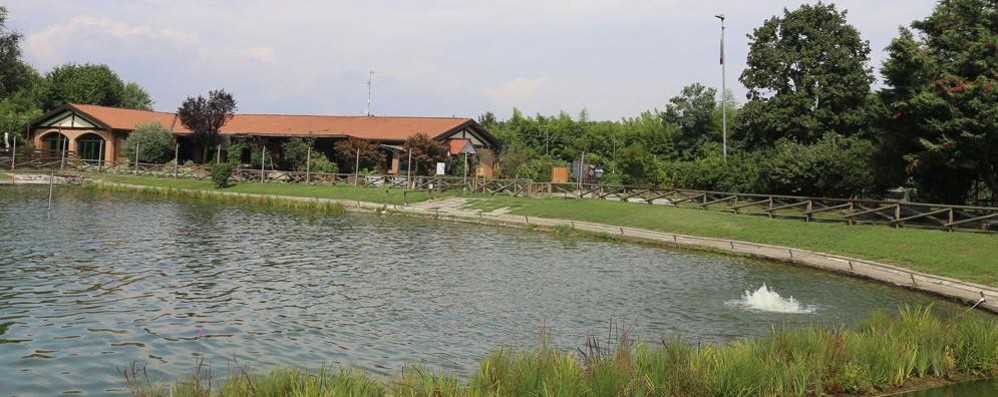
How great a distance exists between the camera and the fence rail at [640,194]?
31281 millimetres

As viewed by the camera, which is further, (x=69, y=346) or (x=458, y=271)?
(x=458, y=271)

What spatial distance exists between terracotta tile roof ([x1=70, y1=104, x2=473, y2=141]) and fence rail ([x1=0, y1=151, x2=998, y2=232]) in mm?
6417

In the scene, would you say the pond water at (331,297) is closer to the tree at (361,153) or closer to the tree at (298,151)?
the tree at (361,153)

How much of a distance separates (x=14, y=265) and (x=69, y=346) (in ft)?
29.5

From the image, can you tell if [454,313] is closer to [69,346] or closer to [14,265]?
[69,346]

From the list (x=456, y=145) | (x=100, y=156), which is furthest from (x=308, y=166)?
(x=100, y=156)

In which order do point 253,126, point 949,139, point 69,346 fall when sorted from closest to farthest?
point 69,346, point 949,139, point 253,126

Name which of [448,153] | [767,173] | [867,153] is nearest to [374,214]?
[448,153]

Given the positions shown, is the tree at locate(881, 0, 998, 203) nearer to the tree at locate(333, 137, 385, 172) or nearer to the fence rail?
the fence rail

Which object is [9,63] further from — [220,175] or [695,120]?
[695,120]

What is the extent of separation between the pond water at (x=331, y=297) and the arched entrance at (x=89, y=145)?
3974cm

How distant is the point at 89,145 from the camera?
67.7 m

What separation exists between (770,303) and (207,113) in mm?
54437

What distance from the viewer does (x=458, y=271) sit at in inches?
860
